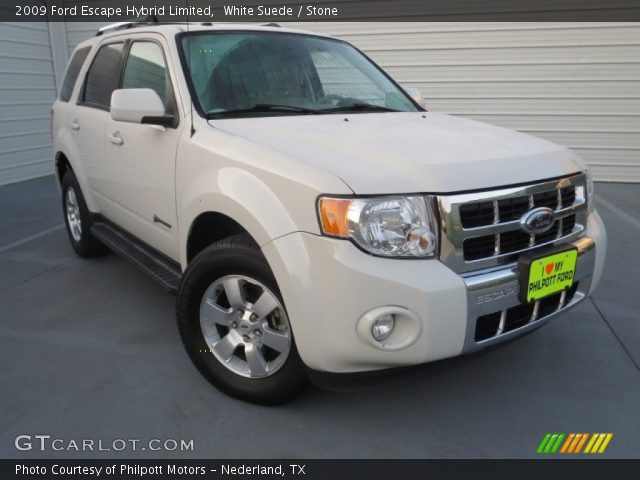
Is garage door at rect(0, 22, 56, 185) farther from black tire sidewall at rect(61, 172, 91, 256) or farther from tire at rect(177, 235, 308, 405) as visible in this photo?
tire at rect(177, 235, 308, 405)

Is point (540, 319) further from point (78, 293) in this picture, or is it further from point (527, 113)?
point (527, 113)

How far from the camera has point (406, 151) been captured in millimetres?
2225

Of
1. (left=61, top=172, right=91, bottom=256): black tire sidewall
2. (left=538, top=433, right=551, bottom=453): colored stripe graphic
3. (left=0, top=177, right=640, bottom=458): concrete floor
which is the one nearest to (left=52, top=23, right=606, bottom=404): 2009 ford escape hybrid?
(left=0, top=177, right=640, bottom=458): concrete floor

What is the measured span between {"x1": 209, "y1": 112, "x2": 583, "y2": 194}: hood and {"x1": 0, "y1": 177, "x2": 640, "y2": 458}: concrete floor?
707mm

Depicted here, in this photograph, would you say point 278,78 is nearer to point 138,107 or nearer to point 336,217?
point 138,107

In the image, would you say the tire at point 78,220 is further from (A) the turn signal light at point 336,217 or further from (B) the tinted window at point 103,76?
(A) the turn signal light at point 336,217

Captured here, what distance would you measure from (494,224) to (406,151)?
Result: 45 centimetres

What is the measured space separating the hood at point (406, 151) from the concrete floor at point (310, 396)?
27.8 inches

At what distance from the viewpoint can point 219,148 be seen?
246 cm

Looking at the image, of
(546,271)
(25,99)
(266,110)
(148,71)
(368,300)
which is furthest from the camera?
(25,99)

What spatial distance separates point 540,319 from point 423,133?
972mm

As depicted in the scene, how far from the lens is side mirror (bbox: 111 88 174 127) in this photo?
2.73 m

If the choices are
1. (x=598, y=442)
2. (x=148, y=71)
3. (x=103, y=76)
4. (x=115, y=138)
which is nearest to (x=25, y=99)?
(x=103, y=76)

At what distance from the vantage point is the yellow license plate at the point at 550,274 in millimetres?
2160
